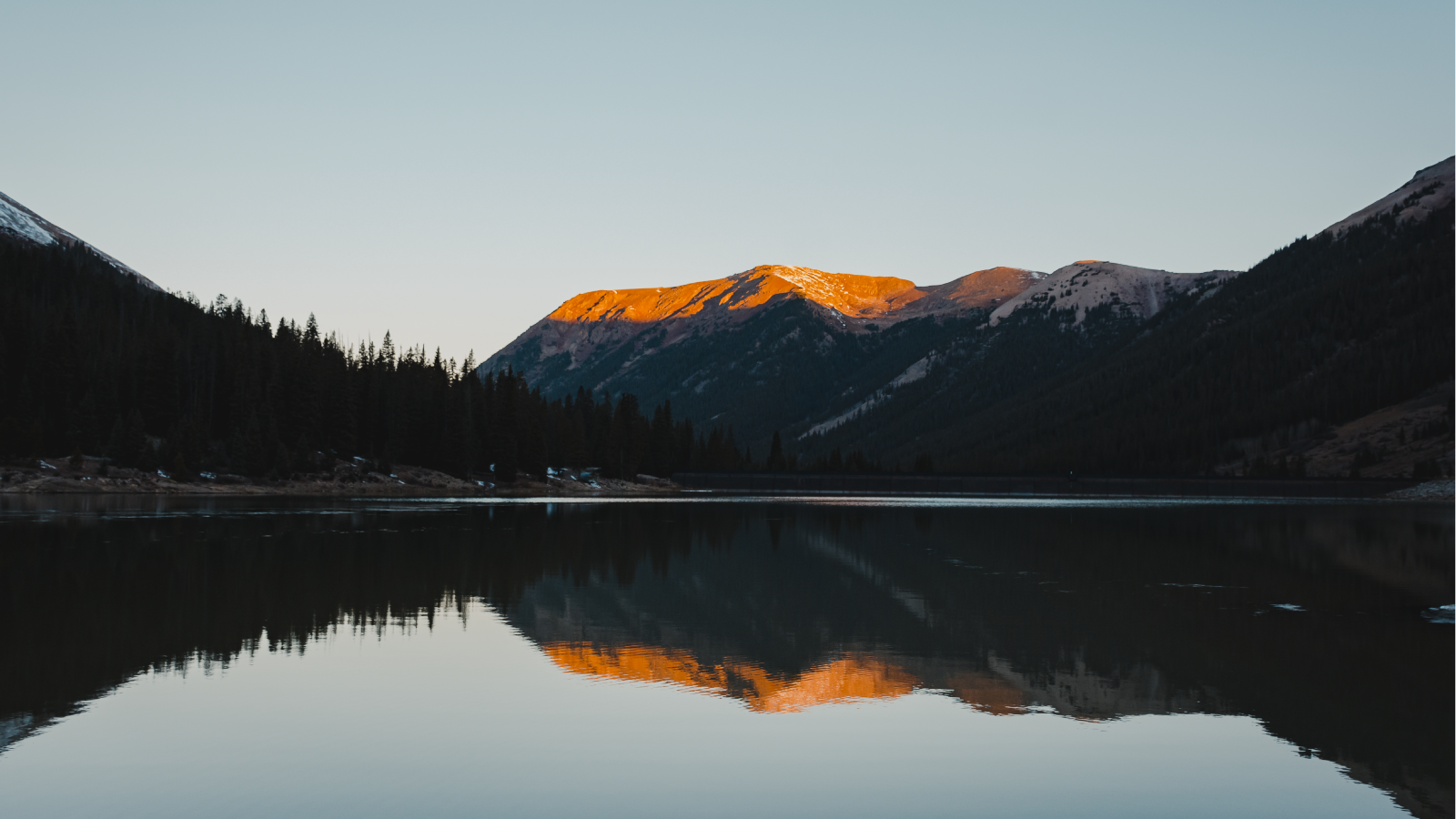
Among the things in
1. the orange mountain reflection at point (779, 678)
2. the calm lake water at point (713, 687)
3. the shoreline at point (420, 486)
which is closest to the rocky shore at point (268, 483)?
the shoreline at point (420, 486)

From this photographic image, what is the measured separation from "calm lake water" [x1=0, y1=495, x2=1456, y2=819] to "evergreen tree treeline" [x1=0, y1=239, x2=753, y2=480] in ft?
302

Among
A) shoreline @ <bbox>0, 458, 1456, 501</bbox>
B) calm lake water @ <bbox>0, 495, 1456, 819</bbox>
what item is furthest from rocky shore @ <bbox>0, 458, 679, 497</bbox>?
calm lake water @ <bbox>0, 495, 1456, 819</bbox>

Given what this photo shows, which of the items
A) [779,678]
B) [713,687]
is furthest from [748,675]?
[713,687]

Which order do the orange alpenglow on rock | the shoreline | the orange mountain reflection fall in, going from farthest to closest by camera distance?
the shoreline < the orange alpenglow on rock < the orange mountain reflection

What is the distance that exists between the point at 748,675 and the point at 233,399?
429ft

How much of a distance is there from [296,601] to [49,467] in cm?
10134

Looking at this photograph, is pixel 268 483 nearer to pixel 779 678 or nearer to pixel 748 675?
pixel 748 675

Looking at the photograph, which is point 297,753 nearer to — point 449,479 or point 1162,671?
point 1162,671

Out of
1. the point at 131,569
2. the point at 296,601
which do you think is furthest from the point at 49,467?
the point at 296,601

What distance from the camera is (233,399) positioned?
5443 inches

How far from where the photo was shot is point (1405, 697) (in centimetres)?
1944

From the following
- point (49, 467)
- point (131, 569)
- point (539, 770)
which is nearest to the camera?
point (539, 770)

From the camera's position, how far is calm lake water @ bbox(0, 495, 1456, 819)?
13.9 m

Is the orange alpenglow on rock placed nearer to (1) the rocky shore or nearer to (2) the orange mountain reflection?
(2) the orange mountain reflection
